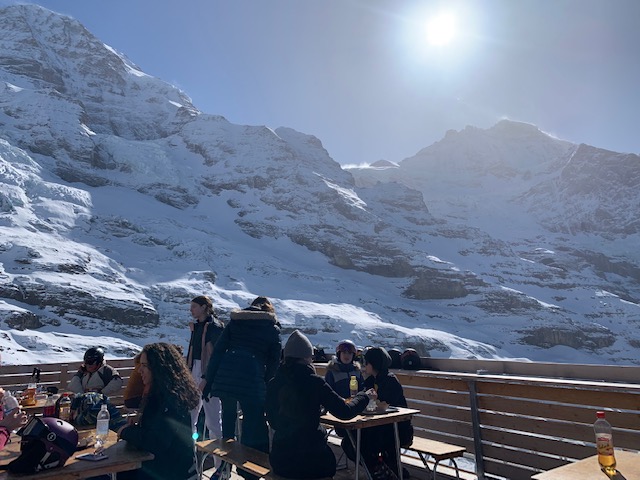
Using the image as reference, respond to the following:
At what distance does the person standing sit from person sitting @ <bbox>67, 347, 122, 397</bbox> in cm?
104

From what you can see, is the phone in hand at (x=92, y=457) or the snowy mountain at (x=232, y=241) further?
the snowy mountain at (x=232, y=241)

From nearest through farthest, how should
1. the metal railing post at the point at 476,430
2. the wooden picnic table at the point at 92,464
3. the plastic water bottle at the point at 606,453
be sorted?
the plastic water bottle at the point at 606,453, the wooden picnic table at the point at 92,464, the metal railing post at the point at 476,430

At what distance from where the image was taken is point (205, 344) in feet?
20.9

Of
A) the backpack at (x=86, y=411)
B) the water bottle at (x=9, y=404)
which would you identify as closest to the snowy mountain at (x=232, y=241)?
the water bottle at (x=9, y=404)

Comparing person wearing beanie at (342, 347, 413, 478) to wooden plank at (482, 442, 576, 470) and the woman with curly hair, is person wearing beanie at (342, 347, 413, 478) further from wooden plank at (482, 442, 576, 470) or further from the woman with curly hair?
the woman with curly hair

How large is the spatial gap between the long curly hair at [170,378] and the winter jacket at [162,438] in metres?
0.05

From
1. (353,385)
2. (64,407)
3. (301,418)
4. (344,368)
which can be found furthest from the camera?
(344,368)

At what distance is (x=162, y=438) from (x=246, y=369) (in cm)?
163

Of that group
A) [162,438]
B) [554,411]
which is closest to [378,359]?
[554,411]

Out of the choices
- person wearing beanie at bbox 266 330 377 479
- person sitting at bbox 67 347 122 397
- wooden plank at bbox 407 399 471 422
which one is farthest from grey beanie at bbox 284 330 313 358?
person sitting at bbox 67 347 122 397

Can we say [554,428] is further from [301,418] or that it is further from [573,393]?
[301,418]

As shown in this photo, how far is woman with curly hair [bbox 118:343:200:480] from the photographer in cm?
343

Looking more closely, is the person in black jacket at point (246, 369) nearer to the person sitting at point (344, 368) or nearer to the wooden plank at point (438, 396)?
the person sitting at point (344, 368)

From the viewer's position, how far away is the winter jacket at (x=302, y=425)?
3.68m
